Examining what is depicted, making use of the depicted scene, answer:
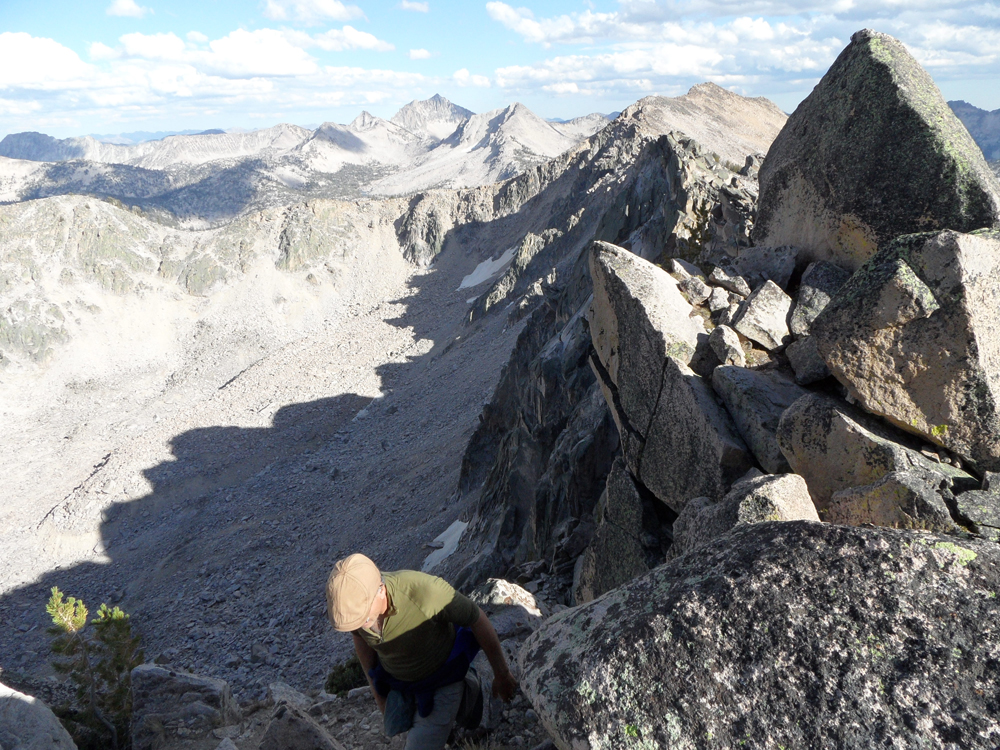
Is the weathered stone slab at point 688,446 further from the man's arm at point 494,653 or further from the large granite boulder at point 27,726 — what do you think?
the large granite boulder at point 27,726

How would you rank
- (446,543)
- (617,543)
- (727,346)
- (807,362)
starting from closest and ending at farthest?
(807,362) < (727,346) < (617,543) < (446,543)

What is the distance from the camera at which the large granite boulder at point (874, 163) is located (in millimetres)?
8188

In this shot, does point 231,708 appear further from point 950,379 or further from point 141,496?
point 141,496

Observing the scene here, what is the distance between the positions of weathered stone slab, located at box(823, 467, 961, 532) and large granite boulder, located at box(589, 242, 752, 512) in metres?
1.79

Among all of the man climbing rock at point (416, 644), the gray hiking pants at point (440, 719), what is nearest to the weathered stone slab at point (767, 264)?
the man climbing rock at point (416, 644)

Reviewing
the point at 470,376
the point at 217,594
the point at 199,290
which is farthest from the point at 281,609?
the point at 199,290

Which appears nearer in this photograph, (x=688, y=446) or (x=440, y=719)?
(x=440, y=719)

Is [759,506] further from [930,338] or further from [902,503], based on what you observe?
[930,338]

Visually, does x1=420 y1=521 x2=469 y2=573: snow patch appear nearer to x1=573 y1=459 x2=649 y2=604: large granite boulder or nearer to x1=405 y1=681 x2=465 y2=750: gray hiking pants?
x1=573 y1=459 x2=649 y2=604: large granite boulder

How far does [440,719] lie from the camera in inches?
243

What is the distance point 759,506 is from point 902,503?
1.45 m

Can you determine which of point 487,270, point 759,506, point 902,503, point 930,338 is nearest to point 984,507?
point 902,503

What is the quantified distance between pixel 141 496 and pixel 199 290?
47.3 metres

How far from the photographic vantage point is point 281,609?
30578 millimetres
